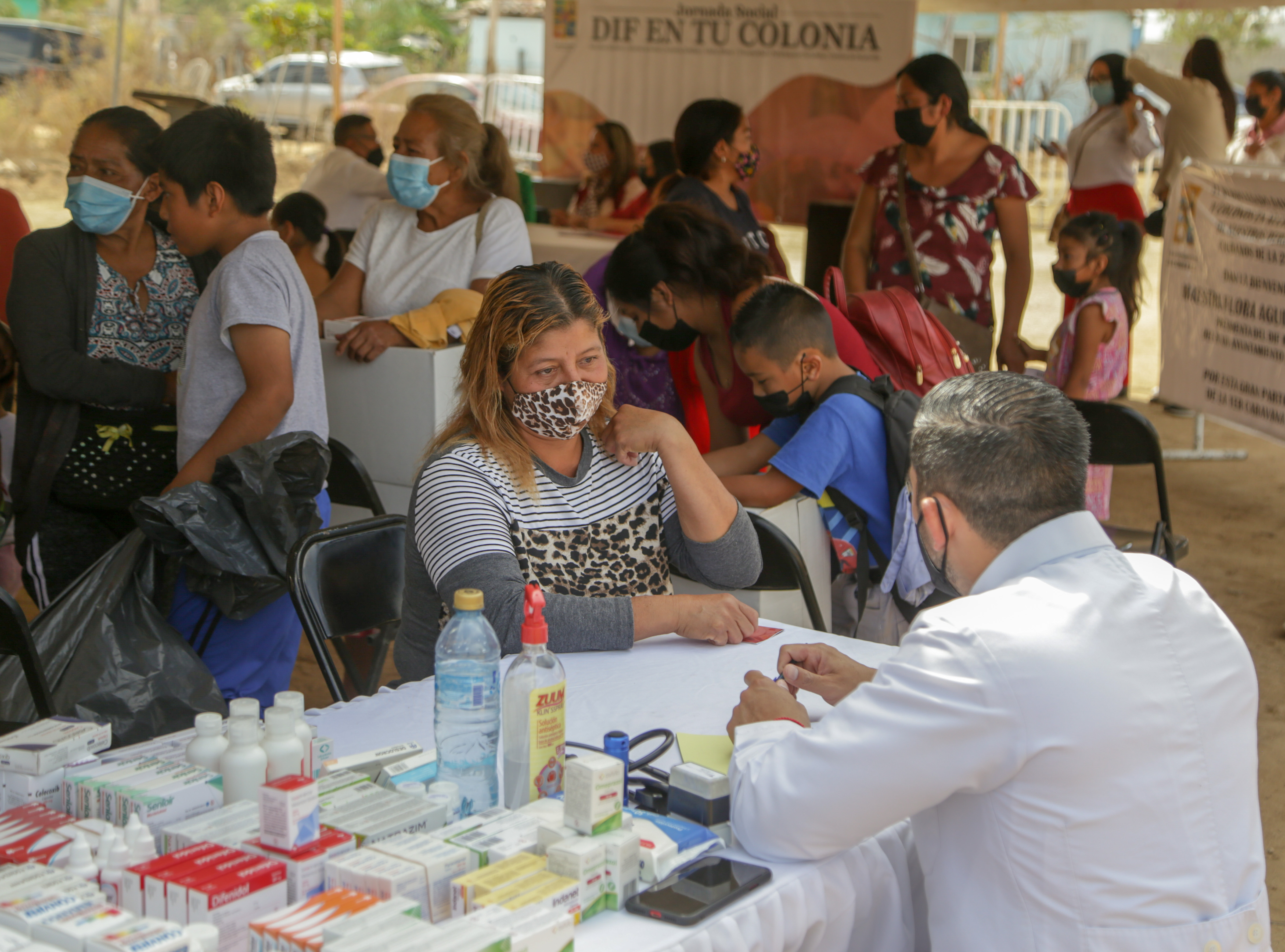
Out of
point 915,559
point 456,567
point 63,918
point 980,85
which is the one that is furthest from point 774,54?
point 980,85

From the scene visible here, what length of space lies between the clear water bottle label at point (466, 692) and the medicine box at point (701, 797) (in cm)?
26

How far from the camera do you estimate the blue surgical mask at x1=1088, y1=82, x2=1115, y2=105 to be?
22.8ft

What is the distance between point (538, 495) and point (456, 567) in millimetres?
257

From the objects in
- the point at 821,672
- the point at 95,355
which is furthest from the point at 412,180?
the point at 821,672

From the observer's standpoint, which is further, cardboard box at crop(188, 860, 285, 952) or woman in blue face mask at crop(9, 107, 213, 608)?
woman in blue face mask at crop(9, 107, 213, 608)

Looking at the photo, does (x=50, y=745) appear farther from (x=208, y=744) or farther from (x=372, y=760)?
(x=372, y=760)

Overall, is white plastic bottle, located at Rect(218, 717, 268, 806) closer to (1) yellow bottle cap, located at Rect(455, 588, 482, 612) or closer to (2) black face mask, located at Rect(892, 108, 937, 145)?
(1) yellow bottle cap, located at Rect(455, 588, 482, 612)

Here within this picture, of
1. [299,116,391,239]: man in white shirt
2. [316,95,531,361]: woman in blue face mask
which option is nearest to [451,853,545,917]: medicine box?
[316,95,531,361]: woman in blue face mask

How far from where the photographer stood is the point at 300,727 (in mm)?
1393

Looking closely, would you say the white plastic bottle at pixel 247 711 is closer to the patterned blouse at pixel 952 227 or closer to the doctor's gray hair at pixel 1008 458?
the doctor's gray hair at pixel 1008 458

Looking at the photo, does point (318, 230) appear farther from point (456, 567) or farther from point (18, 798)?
point (18, 798)

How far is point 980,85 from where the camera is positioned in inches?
708

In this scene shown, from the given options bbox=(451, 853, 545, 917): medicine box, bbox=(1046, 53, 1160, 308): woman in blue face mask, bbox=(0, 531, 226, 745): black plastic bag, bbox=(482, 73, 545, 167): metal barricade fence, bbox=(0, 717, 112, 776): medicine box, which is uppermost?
bbox=(482, 73, 545, 167): metal barricade fence

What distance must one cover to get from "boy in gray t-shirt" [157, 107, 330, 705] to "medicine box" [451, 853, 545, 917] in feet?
5.15
